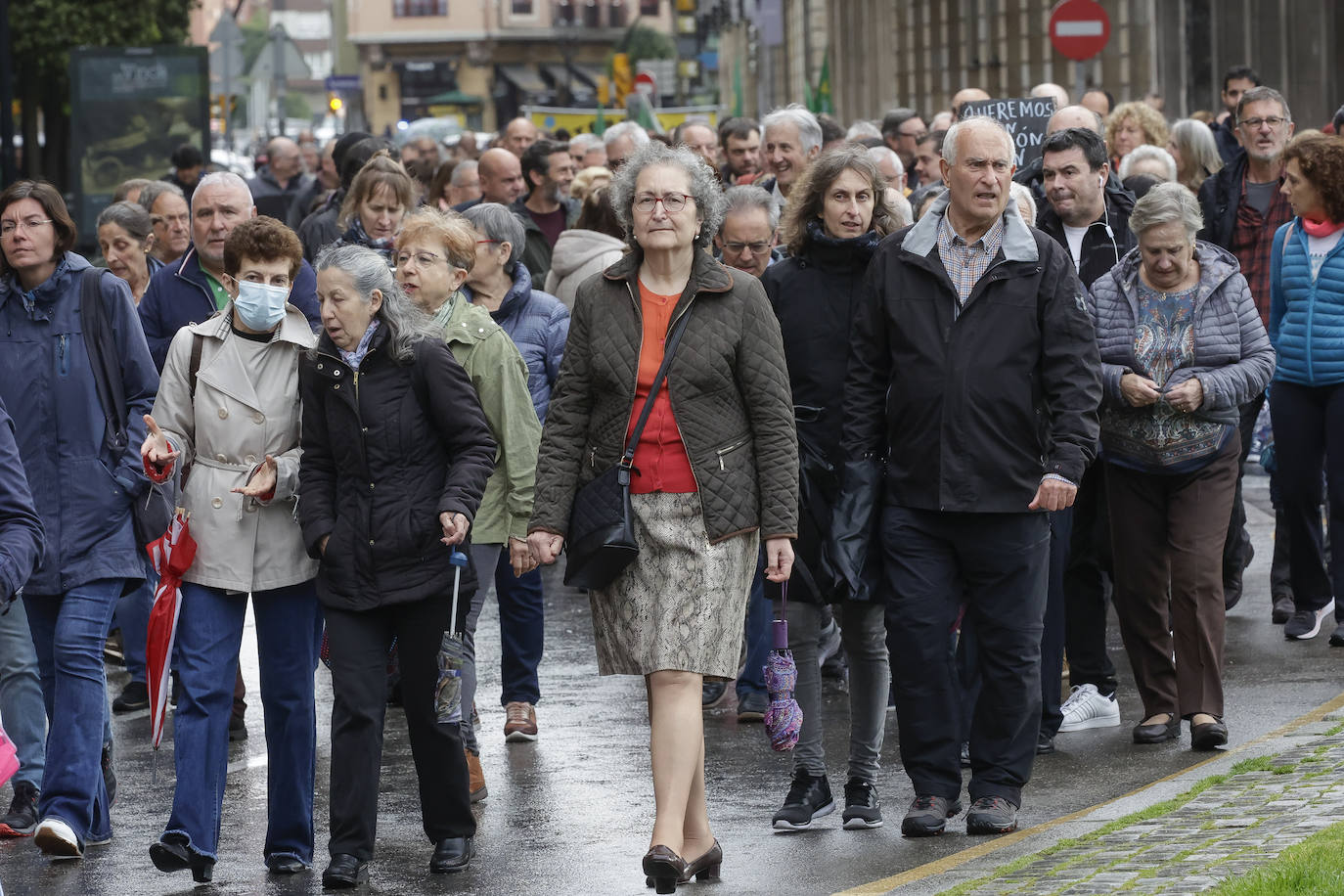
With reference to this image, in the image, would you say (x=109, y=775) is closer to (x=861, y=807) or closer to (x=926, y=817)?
(x=861, y=807)

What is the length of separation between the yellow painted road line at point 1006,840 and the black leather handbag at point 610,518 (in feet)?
3.82

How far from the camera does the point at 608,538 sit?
665 cm

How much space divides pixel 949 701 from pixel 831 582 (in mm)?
547

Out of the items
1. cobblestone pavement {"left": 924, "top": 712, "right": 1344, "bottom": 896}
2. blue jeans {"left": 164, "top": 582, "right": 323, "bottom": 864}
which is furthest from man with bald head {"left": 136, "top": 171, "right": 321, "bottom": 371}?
cobblestone pavement {"left": 924, "top": 712, "right": 1344, "bottom": 896}

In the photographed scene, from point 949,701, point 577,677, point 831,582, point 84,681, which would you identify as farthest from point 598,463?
point 577,677

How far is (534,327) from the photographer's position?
951cm

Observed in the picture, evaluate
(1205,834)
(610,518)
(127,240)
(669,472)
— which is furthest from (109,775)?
(1205,834)

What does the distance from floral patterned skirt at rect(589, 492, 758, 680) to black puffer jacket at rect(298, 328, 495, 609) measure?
1.94ft

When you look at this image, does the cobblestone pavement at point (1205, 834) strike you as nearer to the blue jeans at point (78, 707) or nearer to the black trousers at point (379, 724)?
the black trousers at point (379, 724)

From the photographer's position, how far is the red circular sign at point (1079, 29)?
19641 millimetres

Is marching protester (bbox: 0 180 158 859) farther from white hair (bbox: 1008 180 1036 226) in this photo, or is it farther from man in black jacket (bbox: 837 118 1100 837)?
white hair (bbox: 1008 180 1036 226)

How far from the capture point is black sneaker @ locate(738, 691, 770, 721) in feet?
31.0

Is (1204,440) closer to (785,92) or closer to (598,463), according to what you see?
(598,463)

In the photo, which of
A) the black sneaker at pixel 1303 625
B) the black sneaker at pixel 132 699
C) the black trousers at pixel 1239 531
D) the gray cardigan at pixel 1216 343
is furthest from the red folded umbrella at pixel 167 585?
the black sneaker at pixel 1303 625
